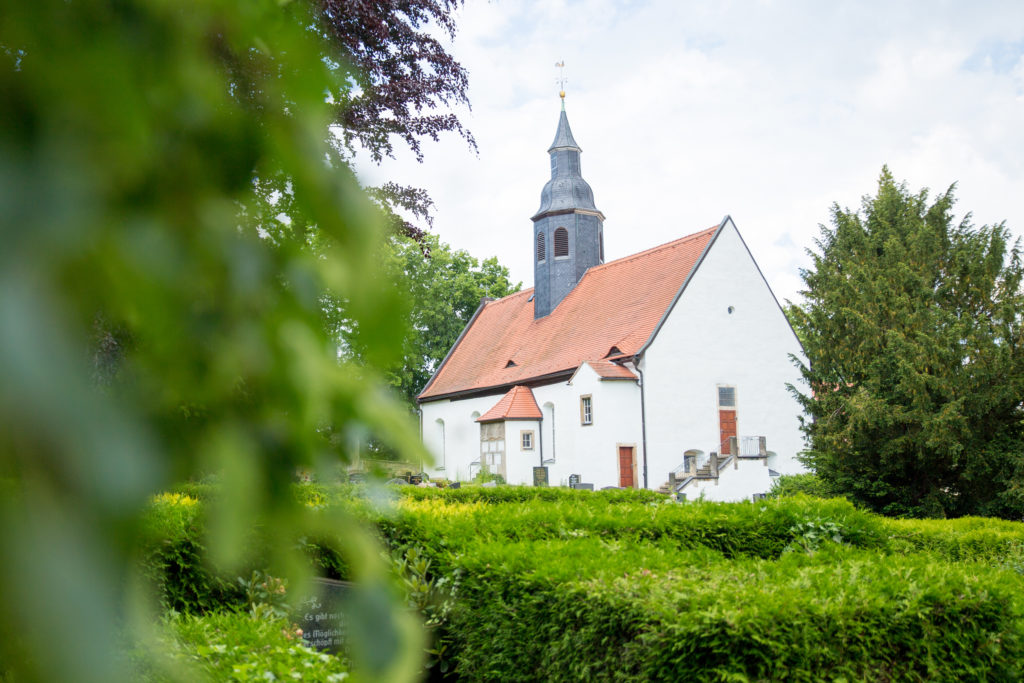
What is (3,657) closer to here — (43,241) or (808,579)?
(43,241)

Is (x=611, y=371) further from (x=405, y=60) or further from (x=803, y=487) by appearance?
(x=405, y=60)

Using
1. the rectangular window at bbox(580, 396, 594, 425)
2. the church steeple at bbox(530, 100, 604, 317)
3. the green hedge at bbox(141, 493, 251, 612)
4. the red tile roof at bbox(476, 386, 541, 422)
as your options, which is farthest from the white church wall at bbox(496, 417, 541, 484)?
the green hedge at bbox(141, 493, 251, 612)

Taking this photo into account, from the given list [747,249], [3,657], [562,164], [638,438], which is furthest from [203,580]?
[562,164]

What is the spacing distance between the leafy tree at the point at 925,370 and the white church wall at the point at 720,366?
33.9ft

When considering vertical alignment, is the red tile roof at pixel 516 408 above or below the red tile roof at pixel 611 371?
below

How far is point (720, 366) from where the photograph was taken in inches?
1171

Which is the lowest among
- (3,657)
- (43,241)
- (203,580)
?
(203,580)

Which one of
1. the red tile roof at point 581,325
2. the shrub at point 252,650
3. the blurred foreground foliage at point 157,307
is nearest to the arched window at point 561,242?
the red tile roof at point 581,325

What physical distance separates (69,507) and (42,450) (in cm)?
3

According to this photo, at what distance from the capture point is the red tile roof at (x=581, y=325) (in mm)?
30562

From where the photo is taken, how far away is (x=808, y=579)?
504 cm

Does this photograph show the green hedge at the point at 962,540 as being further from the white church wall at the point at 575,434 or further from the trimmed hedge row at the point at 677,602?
Result: the white church wall at the point at 575,434

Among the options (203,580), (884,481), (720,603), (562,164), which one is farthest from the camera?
(562,164)

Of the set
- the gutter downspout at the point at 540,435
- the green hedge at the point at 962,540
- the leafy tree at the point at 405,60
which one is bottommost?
the green hedge at the point at 962,540
